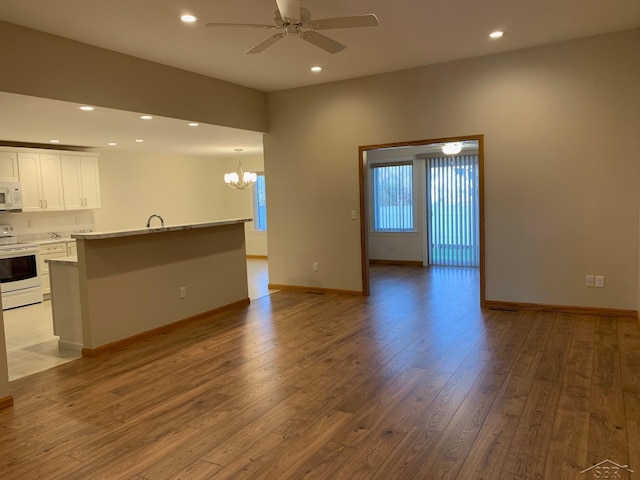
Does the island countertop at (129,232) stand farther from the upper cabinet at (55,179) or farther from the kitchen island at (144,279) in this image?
the upper cabinet at (55,179)

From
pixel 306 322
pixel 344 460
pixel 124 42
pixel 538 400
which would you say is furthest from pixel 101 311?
pixel 538 400

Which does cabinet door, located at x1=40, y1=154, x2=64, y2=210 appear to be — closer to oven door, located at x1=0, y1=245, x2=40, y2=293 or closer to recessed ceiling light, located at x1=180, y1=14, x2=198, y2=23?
oven door, located at x1=0, y1=245, x2=40, y2=293

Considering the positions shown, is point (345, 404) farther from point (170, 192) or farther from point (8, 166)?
point (170, 192)

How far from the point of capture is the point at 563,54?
15.9 feet

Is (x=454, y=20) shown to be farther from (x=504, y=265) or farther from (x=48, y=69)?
(x=48, y=69)

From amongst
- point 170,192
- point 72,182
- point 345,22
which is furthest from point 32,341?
point 170,192

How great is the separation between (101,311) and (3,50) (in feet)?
7.63

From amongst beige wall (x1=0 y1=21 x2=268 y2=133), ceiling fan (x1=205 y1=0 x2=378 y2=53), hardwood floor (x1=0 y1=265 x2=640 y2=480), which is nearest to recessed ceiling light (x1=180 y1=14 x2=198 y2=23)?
ceiling fan (x1=205 y1=0 x2=378 y2=53)

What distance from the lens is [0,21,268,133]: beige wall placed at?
3838 mm

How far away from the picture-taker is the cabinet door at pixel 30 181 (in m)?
6.82

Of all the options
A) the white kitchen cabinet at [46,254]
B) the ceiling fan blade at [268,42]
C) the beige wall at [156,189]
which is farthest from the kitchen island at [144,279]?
the beige wall at [156,189]

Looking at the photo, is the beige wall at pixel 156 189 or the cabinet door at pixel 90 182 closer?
the cabinet door at pixel 90 182

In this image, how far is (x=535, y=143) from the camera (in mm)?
5066

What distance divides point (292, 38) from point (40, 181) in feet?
16.3
